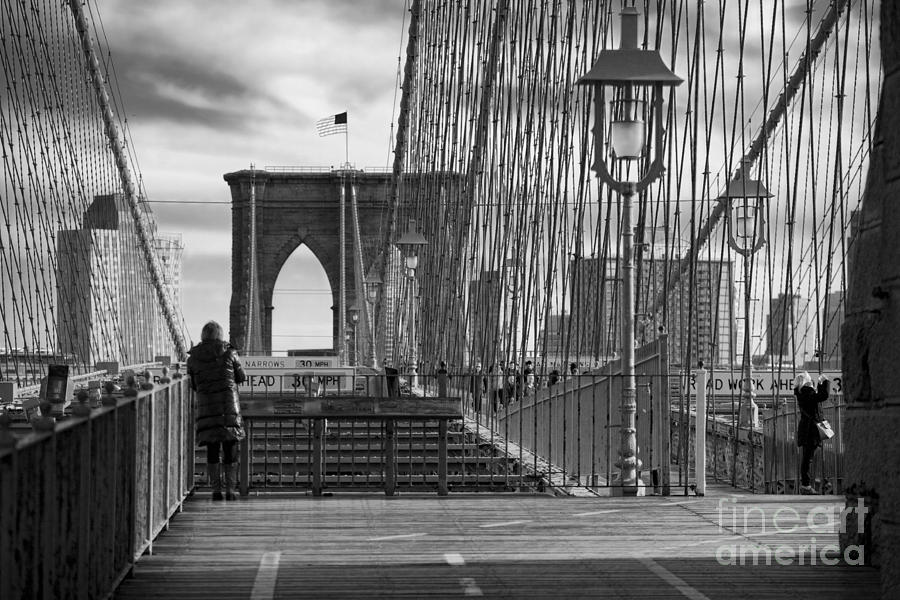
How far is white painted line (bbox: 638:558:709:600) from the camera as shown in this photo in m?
5.19

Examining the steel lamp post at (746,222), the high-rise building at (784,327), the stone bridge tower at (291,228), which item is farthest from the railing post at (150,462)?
the stone bridge tower at (291,228)

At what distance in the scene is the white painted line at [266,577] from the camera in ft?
16.8

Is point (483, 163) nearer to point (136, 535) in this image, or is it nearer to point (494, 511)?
point (494, 511)

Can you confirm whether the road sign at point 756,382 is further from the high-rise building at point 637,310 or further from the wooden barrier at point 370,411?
the wooden barrier at point 370,411

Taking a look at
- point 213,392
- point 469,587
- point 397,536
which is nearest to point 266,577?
point 469,587

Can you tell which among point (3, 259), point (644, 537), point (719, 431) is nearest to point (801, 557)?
point (644, 537)

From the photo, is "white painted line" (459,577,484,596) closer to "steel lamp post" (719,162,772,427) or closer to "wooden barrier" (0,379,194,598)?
"wooden barrier" (0,379,194,598)

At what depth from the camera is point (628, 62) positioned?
8742 millimetres

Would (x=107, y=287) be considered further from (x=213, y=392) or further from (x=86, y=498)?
(x=86, y=498)

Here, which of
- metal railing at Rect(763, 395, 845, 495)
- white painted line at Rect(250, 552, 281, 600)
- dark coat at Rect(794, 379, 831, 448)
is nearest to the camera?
white painted line at Rect(250, 552, 281, 600)

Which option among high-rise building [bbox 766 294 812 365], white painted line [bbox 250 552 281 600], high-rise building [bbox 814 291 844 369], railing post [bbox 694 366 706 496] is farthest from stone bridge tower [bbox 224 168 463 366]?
white painted line [bbox 250 552 281 600]

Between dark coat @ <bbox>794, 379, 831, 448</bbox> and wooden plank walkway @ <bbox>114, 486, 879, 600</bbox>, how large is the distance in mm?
3805

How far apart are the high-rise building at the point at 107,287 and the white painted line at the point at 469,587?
60.6ft

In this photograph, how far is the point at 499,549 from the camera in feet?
21.0
